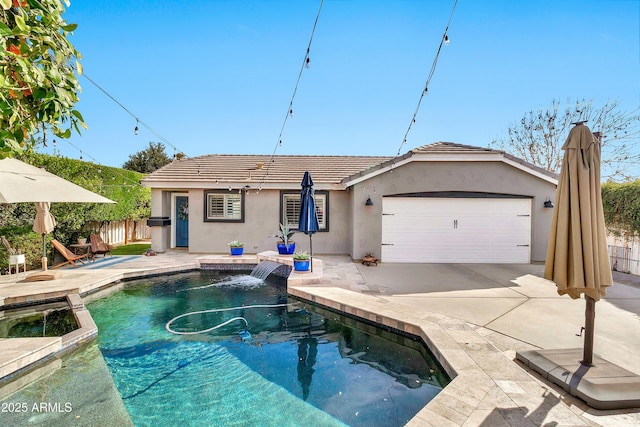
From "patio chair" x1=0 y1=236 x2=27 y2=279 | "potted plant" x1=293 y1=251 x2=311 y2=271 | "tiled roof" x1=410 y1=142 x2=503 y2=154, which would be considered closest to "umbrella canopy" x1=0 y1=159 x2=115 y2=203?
"patio chair" x1=0 y1=236 x2=27 y2=279

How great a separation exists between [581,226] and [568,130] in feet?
58.2

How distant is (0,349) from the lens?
446 cm

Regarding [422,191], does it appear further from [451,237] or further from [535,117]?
[535,117]

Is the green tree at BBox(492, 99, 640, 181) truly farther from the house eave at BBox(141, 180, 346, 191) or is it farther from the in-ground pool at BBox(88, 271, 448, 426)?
the in-ground pool at BBox(88, 271, 448, 426)

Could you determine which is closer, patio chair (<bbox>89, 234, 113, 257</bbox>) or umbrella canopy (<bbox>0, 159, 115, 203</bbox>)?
umbrella canopy (<bbox>0, 159, 115, 203</bbox>)

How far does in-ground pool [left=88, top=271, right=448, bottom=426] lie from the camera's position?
3607mm

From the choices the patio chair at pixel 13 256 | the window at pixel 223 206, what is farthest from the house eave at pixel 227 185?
the patio chair at pixel 13 256

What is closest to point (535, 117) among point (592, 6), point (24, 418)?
point (592, 6)

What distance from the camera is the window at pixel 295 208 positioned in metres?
13.4

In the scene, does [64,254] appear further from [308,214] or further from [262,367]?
[262,367]

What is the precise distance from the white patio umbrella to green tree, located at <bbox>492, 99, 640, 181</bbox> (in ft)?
65.2

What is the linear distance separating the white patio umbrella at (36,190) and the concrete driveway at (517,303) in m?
7.85

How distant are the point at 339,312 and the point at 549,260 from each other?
13.1ft

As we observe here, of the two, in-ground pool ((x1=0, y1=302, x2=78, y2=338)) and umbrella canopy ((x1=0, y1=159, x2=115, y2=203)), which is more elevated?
umbrella canopy ((x1=0, y1=159, x2=115, y2=203))
